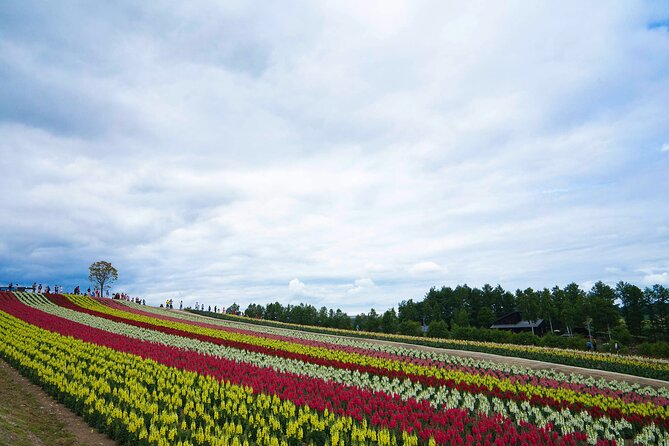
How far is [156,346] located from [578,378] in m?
17.0

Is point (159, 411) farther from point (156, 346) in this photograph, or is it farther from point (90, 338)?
point (90, 338)

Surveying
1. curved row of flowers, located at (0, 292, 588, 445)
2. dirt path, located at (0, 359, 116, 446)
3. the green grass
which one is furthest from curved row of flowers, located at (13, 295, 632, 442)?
the green grass

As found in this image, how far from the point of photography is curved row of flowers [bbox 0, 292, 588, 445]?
22.9ft

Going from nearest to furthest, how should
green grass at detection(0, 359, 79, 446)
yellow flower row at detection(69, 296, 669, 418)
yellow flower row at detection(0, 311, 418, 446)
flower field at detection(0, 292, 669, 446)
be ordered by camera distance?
yellow flower row at detection(0, 311, 418, 446) → green grass at detection(0, 359, 79, 446) → flower field at detection(0, 292, 669, 446) → yellow flower row at detection(69, 296, 669, 418)

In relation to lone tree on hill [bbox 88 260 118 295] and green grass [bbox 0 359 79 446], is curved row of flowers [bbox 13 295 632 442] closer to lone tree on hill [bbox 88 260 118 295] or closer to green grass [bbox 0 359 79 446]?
green grass [bbox 0 359 79 446]

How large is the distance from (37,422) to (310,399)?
5879 millimetres

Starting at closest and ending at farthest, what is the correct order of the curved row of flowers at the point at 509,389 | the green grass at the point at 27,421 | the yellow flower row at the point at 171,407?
the yellow flower row at the point at 171,407 < the green grass at the point at 27,421 < the curved row of flowers at the point at 509,389

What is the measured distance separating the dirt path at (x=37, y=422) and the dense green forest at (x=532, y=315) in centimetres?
3264

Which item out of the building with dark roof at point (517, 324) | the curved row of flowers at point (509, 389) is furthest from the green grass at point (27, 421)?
the building with dark roof at point (517, 324)

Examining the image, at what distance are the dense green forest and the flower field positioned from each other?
2360cm

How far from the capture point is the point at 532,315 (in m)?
54.0

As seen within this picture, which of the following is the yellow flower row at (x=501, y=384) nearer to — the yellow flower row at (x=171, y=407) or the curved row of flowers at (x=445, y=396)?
the curved row of flowers at (x=445, y=396)

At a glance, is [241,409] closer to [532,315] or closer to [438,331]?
[438,331]

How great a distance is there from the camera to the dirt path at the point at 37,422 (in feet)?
23.8
